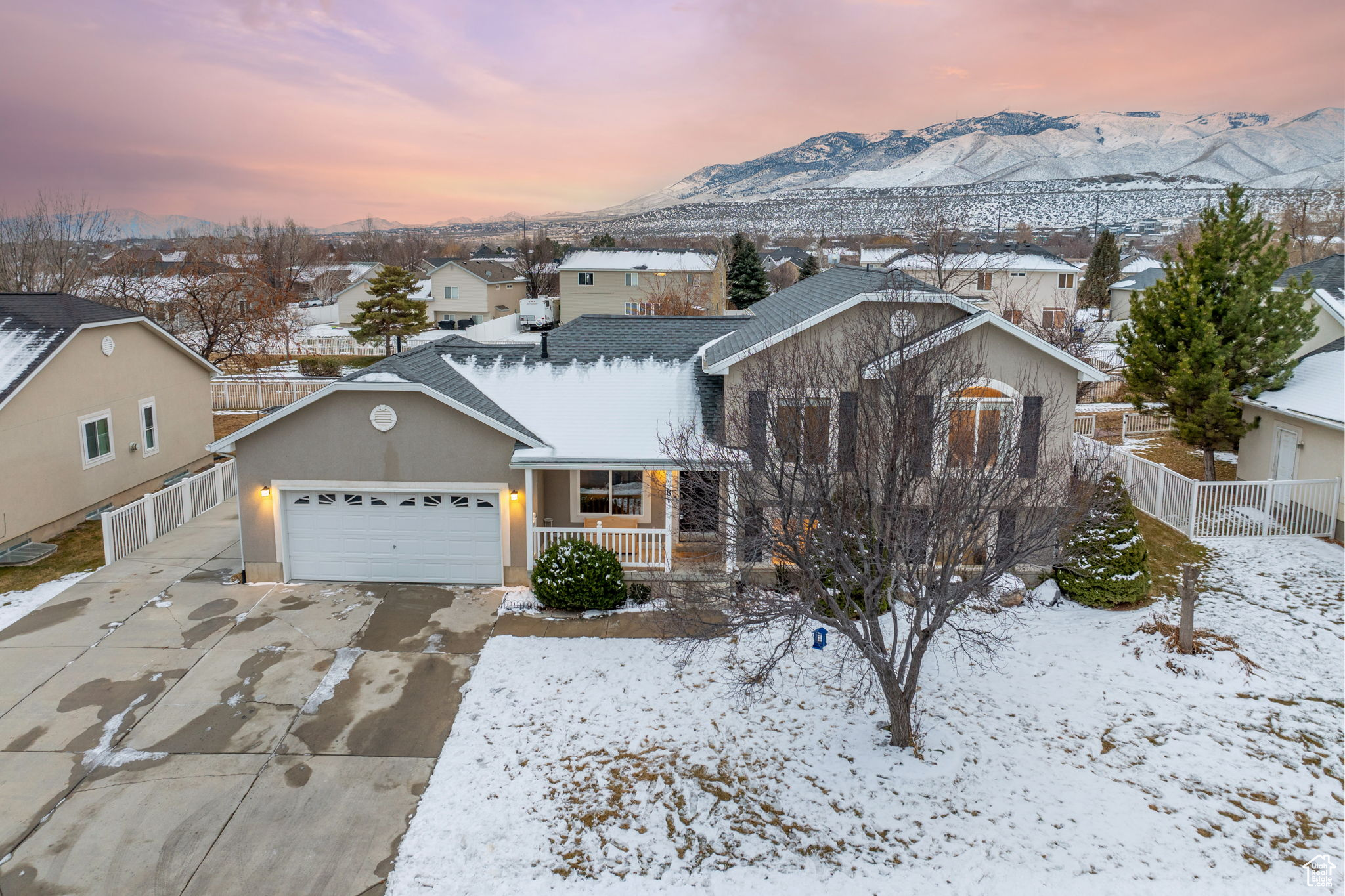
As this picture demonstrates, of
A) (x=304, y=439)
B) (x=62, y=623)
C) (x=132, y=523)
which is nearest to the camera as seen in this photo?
(x=62, y=623)

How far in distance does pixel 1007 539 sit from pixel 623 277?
4706 cm

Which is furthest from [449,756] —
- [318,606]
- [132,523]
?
[132,523]

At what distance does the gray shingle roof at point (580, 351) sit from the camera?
14.5 m

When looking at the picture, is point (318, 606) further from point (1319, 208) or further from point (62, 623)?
point (1319, 208)

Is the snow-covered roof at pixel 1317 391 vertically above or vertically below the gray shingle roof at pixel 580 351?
below

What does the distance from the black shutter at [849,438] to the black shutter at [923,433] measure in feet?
2.18

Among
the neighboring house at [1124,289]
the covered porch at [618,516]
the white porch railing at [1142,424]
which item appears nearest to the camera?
the covered porch at [618,516]

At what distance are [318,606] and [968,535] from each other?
11.1 m

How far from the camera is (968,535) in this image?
8.59 m

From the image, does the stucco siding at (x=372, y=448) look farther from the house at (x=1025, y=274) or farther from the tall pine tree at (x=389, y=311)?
the house at (x=1025, y=274)

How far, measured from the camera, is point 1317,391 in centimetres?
1722

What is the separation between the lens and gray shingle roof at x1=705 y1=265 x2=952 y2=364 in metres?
13.8

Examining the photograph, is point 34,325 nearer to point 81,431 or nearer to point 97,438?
point 81,431

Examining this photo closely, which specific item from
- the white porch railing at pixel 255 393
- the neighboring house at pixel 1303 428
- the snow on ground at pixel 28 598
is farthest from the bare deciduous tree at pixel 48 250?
the neighboring house at pixel 1303 428
